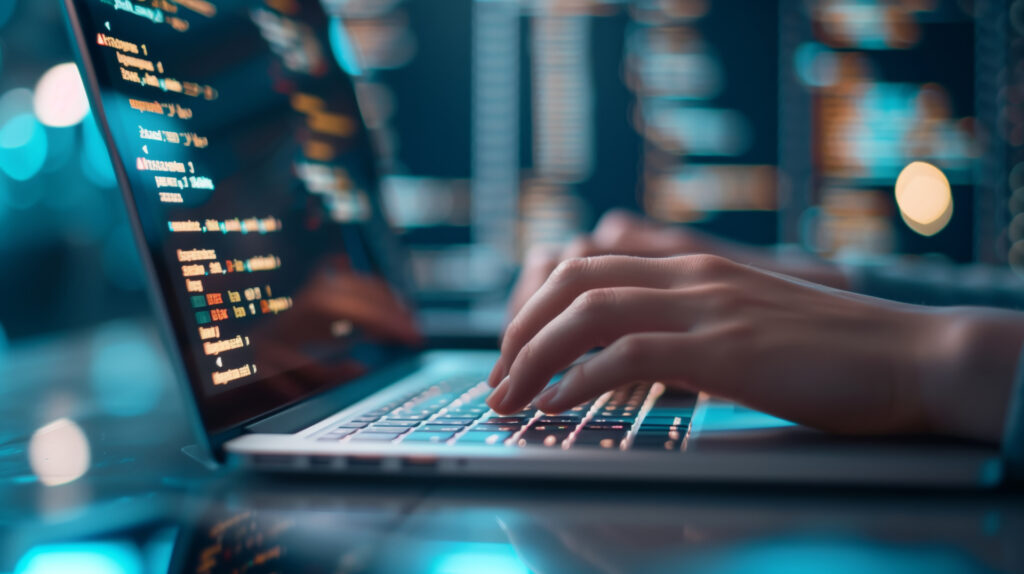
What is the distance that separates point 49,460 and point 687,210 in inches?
82.1

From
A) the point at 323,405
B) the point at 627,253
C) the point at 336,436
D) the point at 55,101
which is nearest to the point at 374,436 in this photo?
the point at 336,436

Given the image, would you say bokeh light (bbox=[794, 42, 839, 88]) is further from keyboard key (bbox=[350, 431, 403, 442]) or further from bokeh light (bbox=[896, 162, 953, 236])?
keyboard key (bbox=[350, 431, 403, 442])

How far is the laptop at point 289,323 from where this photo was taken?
0.38 metres

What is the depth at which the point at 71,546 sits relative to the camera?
0.34 m

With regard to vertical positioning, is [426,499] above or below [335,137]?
below

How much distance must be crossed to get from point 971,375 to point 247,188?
1.70ft

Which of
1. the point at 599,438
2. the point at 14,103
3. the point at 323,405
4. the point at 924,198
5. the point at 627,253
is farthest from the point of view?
the point at 924,198

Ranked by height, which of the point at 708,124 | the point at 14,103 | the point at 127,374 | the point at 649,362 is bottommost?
the point at 127,374

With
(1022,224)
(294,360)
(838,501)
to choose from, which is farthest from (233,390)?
(1022,224)

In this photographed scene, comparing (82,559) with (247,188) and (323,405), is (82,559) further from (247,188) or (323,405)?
(247,188)

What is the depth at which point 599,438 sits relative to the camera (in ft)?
1.38

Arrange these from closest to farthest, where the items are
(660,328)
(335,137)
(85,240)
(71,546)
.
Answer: (71,546)
(660,328)
(335,137)
(85,240)

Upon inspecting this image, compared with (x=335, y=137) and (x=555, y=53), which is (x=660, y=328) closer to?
(x=335, y=137)

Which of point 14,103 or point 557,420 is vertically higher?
point 14,103
